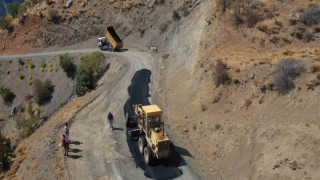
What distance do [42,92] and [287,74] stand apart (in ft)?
117

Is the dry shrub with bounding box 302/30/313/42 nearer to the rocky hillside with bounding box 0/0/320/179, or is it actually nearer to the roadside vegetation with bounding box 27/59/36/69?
the rocky hillside with bounding box 0/0/320/179

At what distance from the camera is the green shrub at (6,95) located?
4978cm

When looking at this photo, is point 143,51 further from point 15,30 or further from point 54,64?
point 15,30

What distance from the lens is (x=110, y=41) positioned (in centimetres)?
5031

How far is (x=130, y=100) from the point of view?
3198 cm

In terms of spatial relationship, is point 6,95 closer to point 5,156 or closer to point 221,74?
point 5,156

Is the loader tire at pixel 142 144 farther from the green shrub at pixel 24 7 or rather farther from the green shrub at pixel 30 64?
the green shrub at pixel 24 7

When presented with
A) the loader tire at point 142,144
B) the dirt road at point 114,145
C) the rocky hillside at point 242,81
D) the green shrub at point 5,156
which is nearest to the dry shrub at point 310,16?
the rocky hillside at point 242,81

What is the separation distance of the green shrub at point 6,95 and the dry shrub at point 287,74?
140ft

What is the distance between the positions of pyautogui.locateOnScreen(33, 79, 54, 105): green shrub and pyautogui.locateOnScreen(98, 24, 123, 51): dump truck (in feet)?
35.9

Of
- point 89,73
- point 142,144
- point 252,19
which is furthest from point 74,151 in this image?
point 252,19

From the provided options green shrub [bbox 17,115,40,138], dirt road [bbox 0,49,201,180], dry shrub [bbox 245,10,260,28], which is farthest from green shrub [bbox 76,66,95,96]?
dry shrub [bbox 245,10,260,28]

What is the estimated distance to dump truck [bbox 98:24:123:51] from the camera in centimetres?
4950

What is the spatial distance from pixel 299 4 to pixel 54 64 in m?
37.6
